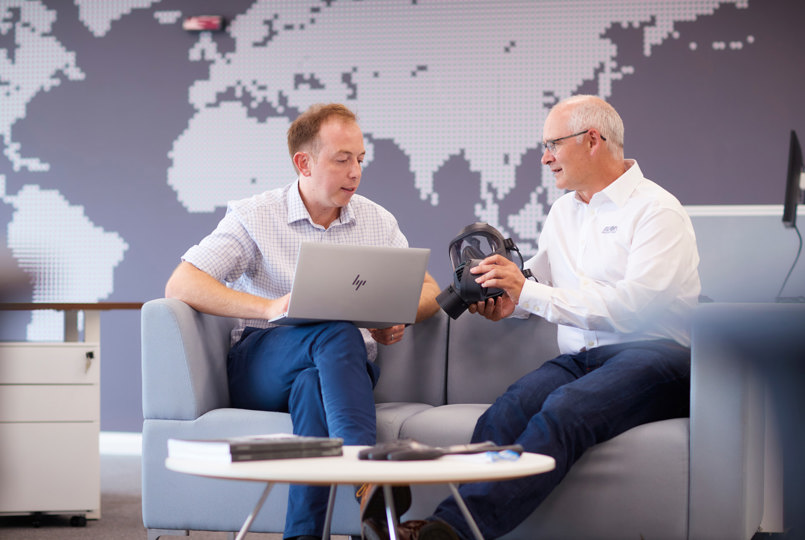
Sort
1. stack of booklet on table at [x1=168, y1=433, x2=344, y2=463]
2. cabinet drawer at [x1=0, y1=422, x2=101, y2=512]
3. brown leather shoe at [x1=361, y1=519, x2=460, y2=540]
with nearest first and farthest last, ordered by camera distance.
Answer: stack of booklet on table at [x1=168, y1=433, x2=344, y2=463] < brown leather shoe at [x1=361, y1=519, x2=460, y2=540] < cabinet drawer at [x1=0, y1=422, x2=101, y2=512]

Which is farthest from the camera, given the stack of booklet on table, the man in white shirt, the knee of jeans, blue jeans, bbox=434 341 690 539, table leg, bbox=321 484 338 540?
the knee of jeans

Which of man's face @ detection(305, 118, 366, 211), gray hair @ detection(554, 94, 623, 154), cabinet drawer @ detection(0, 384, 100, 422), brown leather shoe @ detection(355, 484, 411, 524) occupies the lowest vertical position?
cabinet drawer @ detection(0, 384, 100, 422)

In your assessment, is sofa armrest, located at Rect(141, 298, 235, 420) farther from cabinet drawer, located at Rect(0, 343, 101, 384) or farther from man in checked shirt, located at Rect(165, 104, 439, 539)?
cabinet drawer, located at Rect(0, 343, 101, 384)

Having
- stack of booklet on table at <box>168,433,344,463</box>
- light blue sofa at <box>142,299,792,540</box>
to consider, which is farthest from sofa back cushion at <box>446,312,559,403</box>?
stack of booklet on table at <box>168,433,344,463</box>

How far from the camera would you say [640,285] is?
2.03 meters

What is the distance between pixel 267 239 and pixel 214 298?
264 mm

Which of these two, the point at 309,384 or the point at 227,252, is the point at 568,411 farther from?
the point at 227,252

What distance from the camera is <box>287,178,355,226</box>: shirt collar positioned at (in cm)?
237

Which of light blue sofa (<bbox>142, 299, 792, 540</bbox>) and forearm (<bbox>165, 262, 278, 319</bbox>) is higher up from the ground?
forearm (<bbox>165, 262, 278, 319</bbox>)

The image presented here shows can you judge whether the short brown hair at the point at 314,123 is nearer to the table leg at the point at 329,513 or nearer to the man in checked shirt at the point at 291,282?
the man in checked shirt at the point at 291,282

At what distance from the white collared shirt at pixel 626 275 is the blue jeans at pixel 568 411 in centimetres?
7

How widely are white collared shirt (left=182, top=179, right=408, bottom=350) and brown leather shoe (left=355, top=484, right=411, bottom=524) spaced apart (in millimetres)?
980

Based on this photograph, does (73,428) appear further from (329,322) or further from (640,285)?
(640,285)

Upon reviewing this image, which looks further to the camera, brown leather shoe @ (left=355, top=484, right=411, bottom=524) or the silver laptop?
the silver laptop
